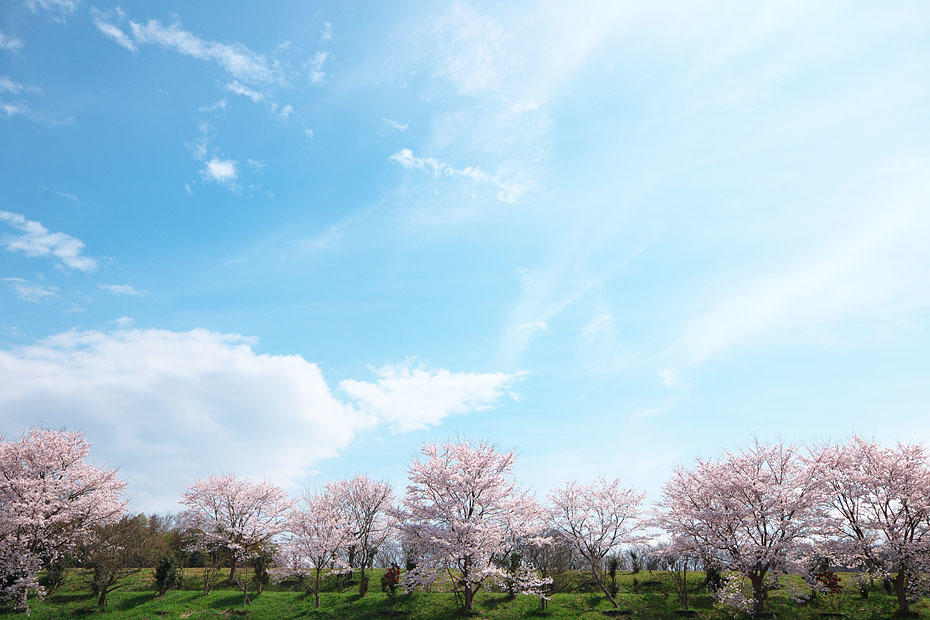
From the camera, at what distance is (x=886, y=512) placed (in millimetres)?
27312

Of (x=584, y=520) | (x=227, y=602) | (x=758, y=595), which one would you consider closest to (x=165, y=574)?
(x=227, y=602)

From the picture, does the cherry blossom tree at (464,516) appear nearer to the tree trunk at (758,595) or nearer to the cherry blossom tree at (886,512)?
the tree trunk at (758,595)

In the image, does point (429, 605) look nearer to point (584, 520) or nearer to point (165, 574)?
point (584, 520)

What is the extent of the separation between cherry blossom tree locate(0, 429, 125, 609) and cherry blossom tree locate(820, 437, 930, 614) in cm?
4799

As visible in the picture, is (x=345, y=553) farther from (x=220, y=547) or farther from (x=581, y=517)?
(x=581, y=517)

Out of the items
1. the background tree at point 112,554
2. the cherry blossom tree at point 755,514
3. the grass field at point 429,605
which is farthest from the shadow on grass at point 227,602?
the cherry blossom tree at point 755,514

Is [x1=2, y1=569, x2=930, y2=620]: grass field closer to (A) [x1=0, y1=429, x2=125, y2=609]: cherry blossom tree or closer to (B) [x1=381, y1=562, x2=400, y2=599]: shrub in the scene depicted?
(B) [x1=381, y1=562, x2=400, y2=599]: shrub

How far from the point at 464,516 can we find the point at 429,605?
6374mm

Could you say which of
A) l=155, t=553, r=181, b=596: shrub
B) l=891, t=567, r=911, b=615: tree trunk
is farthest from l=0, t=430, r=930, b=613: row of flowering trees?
l=155, t=553, r=181, b=596: shrub

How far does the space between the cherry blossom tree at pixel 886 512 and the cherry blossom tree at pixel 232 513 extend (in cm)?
3928

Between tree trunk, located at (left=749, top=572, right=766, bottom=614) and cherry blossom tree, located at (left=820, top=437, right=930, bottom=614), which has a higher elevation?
cherry blossom tree, located at (left=820, top=437, right=930, bottom=614)

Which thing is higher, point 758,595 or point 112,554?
point 112,554

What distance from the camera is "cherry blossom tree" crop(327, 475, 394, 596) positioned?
38.1 m

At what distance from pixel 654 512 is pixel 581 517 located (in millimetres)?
4653
